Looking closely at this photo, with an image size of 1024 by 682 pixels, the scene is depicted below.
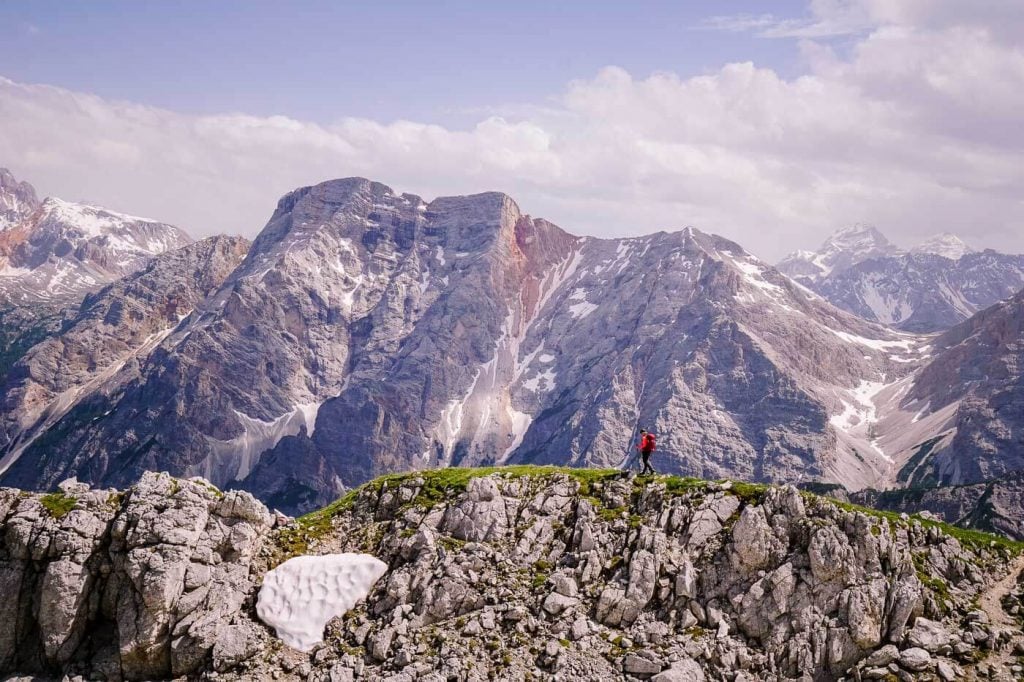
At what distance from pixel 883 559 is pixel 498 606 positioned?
2071 centimetres

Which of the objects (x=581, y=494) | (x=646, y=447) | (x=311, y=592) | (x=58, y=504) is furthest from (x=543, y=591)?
(x=58, y=504)

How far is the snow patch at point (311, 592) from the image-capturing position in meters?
41.2

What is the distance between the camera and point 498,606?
4169 cm

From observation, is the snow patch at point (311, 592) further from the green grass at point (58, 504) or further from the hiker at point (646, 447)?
the hiker at point (646, 447)

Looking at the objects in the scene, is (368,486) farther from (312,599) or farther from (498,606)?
(498,606)

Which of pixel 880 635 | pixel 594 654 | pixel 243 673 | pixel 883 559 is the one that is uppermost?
pixel 883 559

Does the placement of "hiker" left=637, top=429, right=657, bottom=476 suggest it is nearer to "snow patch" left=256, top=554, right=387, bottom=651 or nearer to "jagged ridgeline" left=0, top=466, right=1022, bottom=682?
"jagged ridgeline" left=0, top=466, right=1022, bottom=682

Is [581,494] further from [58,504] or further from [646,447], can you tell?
[58,504]

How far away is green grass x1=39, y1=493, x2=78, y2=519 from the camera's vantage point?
43969mm

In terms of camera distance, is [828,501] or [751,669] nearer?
[751,669]

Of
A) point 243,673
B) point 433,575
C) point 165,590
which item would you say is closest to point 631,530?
point 433,575

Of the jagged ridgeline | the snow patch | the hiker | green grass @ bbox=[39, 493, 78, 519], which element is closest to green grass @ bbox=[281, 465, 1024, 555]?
the jagged ridgeline

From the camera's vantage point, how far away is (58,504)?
44.7m

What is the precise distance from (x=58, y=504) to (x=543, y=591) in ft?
94.6
